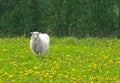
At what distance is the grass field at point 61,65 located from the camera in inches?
551

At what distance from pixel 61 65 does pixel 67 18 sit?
26.8 meters

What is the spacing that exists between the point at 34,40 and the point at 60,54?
58.9 inches

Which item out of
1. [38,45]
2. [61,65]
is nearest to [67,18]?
[38,45]

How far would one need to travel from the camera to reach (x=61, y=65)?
16.6 m

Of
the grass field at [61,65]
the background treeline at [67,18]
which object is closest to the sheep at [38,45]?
the grass field at [61,65]

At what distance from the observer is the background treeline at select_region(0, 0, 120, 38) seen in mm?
42125

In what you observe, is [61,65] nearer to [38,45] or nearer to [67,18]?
[38,45]

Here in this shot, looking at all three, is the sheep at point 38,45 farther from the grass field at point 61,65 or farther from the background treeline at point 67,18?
the background treeline at point 67,18

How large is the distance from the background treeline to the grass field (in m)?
19.0

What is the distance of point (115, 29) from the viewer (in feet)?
146

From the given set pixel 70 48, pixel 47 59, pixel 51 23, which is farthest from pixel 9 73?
pixel 51 23

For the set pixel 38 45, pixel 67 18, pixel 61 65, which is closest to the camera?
pixel 61 65

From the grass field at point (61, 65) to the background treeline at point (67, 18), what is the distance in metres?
19.0

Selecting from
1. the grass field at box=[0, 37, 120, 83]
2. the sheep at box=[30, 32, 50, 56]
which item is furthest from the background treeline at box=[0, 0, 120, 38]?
the sheep at box=[30, 32, 50, 56]
